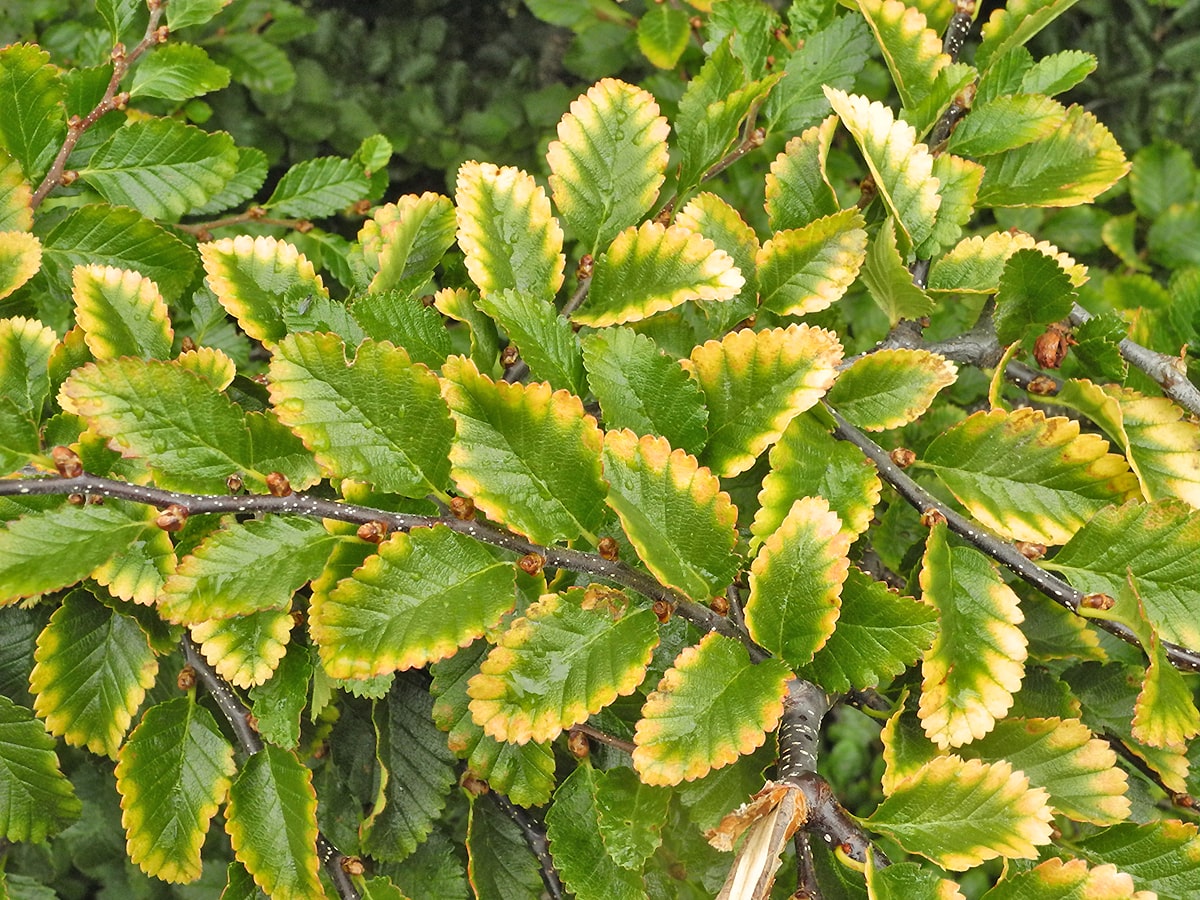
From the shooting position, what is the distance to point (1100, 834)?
0.63 metres

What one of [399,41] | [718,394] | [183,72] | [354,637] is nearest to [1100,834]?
[718,394]

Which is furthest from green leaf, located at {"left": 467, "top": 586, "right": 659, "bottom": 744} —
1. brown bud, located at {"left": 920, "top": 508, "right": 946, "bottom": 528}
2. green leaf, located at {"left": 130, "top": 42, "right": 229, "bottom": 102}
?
green leaf, located at {"left": 130, "top": 42, "right": 229, "bottom": 102}

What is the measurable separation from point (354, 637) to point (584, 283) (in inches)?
12.9

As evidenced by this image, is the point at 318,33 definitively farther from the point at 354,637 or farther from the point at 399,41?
the point at 354,637

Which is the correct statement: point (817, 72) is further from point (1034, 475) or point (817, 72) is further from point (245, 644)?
point (245, 644)

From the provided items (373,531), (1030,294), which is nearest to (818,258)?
(1030,294)

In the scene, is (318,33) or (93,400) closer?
(93,400)

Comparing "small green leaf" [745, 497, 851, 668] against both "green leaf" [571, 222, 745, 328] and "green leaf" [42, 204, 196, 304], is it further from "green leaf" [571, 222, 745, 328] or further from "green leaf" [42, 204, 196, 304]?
"green leaf" [42, 204, 196, 304]

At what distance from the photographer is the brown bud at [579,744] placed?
2.27 ft

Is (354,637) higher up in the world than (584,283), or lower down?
lower down

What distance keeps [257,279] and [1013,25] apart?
0.65m

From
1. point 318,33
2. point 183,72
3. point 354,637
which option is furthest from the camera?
point 318,33

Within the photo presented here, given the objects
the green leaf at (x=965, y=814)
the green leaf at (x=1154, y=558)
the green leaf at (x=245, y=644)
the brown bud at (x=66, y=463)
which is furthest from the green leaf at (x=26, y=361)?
the green leaf at (x=1154, y=558)

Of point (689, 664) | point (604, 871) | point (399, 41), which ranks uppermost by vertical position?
point (399, 41)
